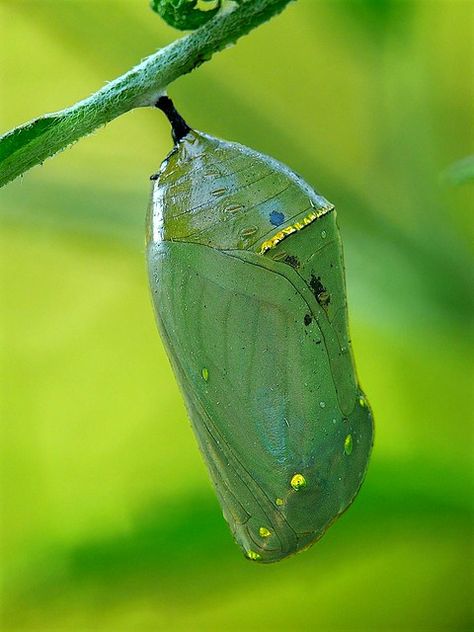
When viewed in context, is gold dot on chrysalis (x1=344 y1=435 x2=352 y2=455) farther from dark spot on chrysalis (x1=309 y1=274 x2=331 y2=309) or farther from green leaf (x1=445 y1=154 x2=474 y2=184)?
green leaf (x1=445 y1=154 x2=474 y2=184)

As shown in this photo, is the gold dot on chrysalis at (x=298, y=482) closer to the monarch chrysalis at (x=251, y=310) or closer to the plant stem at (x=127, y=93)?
the monarch chrysalis at (x=251, y=310)

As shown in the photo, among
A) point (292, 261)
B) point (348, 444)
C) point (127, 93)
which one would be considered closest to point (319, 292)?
point (292, 261)

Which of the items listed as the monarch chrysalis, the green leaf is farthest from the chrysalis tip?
the green leaf

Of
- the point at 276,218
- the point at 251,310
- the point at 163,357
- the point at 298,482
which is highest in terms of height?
the point at 163,357

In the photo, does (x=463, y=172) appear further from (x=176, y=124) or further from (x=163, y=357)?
(x=163, y=357)

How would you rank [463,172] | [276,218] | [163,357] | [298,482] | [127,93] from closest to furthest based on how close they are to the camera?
[127,93]
[463,172]
[276,218]
[298,482]
[163,357]

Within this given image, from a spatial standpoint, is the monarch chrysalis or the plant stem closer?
the plant stem
